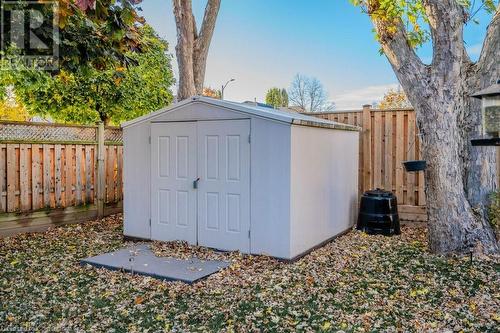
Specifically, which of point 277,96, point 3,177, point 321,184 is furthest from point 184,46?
point 277,96

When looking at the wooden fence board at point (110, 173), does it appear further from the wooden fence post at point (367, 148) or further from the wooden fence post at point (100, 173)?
the wooden fence post at point (367, 148)

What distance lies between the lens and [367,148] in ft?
22.8

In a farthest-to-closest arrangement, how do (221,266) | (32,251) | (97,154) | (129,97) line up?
(129,97) → (97,154) → (32,251) → (221,266)

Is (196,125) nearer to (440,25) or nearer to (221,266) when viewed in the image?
(221,266)

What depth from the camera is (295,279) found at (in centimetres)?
407

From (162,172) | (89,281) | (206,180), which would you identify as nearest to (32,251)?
(89,281)

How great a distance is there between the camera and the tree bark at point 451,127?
475cm

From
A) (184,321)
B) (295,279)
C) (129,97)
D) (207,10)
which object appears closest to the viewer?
(184,321)

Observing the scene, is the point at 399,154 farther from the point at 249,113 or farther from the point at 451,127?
the point at 249,113

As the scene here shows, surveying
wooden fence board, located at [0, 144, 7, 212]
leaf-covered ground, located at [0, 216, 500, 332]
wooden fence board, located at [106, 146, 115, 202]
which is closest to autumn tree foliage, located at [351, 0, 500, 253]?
leaf-covered ground, located at [0, 216, 500, 332]

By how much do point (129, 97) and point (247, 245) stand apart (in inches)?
210

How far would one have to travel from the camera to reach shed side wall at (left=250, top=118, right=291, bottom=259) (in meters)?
4.65

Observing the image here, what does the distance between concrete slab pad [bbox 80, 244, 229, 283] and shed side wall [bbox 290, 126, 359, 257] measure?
3.62ft

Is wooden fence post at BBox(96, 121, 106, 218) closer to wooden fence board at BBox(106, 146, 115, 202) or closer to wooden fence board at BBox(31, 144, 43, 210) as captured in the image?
wooden fence board at BBox(106, 146, 115, 202)
